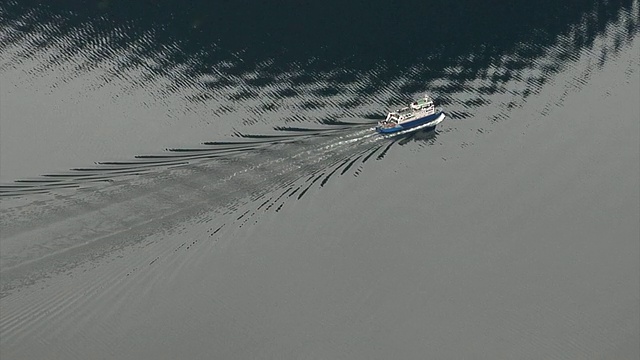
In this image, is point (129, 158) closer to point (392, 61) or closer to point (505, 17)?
point (392, 61)

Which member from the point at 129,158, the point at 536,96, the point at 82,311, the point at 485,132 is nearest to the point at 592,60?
the point at 536,96

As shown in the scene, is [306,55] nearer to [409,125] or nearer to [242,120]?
[242,120]

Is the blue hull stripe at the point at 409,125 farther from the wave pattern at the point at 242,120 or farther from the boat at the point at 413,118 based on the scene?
the wave pattern at the point at 242,120

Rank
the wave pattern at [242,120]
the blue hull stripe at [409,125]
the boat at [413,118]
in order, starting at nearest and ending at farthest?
the wave pattern at [242,120], the blue hull stripe at [409,125], the boat at [413,118]

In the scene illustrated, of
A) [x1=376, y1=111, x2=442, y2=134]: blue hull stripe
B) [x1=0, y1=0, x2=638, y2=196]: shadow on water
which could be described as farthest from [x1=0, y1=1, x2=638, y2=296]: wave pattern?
[x1=376, y1=111, x2=442, y2=134]: blue hull stripe

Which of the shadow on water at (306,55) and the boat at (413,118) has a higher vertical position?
the shadow on water at (306,55)

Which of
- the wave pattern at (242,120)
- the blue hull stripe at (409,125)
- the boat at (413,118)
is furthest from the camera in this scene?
the boat at (413,118)

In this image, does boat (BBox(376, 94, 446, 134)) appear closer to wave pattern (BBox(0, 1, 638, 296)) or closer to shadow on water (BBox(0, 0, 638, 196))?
wave pattern (BBox(0, 1, 638, 296))

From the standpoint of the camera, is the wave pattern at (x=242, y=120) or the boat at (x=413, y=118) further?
the boat at (x=413, y=118)

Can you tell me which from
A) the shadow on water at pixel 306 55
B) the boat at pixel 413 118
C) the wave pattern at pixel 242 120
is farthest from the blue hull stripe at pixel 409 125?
the shadow on water at pixel 306 55
